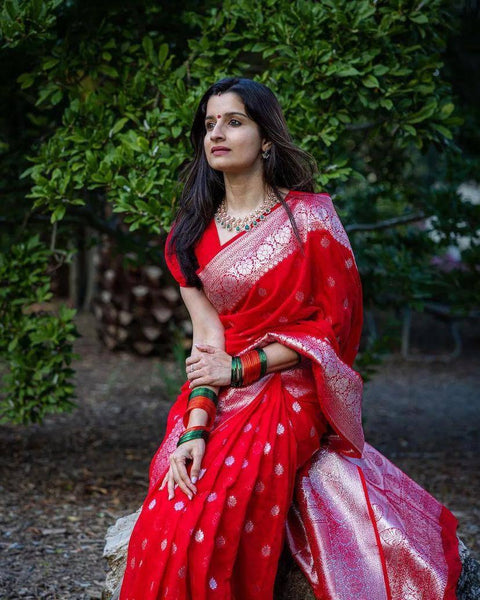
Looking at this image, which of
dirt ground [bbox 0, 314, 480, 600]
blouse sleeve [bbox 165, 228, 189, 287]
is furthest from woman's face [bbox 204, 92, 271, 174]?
dirt ground [bbox 0, 314, 480, 600]

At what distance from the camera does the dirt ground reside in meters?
3.35

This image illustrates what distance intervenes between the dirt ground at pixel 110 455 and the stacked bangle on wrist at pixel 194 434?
106 cm

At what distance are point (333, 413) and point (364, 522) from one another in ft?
1.13

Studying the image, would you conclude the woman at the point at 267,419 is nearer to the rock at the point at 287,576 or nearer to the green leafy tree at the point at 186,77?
the rock at the point at 287,576

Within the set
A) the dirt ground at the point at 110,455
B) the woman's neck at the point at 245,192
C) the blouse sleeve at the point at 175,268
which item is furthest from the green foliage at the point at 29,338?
the woman's neck at the point at 245,192

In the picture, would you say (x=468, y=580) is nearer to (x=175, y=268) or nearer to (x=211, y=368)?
(x=211, y=368)

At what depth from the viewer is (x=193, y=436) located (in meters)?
2.34

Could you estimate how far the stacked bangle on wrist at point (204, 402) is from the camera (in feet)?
7.90

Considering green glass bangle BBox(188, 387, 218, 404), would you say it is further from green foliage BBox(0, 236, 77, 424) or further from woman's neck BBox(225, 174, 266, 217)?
green foliage BBox(0, 236, 77, 424)

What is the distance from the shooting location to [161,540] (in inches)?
86.7

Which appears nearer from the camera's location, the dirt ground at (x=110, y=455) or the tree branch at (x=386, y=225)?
the dirt ground at (x=110, y=455)

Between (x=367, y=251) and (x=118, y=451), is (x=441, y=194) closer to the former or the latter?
(x=367, y=251)

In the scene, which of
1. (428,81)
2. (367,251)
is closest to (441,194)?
(367,251)

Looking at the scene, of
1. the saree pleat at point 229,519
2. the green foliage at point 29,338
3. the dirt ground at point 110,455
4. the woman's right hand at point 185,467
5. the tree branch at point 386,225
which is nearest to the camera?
the saree pleat at point 229,519
